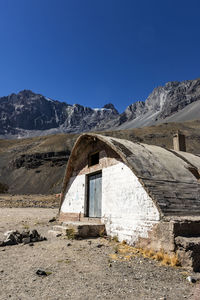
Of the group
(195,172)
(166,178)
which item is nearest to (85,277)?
(166,178)

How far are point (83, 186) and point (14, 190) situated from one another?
4379 cm

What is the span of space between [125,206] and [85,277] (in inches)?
137

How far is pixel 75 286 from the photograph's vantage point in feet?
13.5

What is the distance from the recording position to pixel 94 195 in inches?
402

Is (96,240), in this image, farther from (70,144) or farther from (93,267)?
(70,144)

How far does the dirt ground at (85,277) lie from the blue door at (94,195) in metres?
3.27

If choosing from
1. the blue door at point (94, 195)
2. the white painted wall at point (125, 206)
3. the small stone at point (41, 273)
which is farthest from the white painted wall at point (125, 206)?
the small stone at point (41, 273)

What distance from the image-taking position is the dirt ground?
379 cm

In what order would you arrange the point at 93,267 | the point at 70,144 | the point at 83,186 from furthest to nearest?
1. the point at 70,144
2. the point at 83,186
3. the point at 93,267

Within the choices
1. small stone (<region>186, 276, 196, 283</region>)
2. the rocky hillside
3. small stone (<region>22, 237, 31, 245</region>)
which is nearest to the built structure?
small stone (<region>186, 276, 196, 283</region>)

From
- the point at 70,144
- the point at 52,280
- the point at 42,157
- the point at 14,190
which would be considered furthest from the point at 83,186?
the point at 70,144

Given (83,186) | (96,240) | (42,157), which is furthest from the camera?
(42,157)

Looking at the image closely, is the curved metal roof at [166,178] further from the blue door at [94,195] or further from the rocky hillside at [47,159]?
the rocky hillside at [47,159]

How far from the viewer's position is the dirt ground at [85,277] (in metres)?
3.79
